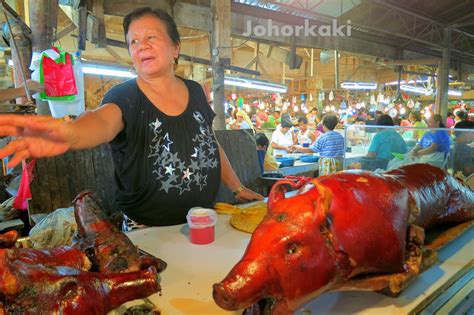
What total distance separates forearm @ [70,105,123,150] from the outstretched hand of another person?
4.1 inches

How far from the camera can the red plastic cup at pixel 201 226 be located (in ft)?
4.80

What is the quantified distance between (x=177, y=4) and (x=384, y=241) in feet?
18.8

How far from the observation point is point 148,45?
5.62 feet

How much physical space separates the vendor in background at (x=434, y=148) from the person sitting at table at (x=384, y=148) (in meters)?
0.11

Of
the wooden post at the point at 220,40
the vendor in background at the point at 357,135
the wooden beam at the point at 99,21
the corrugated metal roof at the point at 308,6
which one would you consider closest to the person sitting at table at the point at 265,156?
the wooden post at the point at 220,40

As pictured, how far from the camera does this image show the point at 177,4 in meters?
5.74

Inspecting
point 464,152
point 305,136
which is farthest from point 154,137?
point 305,136

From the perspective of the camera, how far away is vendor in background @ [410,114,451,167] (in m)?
2.58

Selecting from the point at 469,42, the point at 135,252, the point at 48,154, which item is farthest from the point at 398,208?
the point at 469,42

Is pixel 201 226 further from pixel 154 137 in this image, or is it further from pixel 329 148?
pixel 329 148

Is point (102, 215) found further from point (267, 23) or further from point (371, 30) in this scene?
point (371, 30)

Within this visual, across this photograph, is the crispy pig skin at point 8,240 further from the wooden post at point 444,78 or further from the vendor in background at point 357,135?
the wooden post at point 444,78

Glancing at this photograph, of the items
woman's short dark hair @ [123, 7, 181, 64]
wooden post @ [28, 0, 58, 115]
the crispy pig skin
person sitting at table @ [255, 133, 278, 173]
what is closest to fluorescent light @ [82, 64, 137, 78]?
wooden post @ [28, 0, 58, 115]

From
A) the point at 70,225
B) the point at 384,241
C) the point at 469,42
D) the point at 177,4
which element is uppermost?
the point at 469,42
